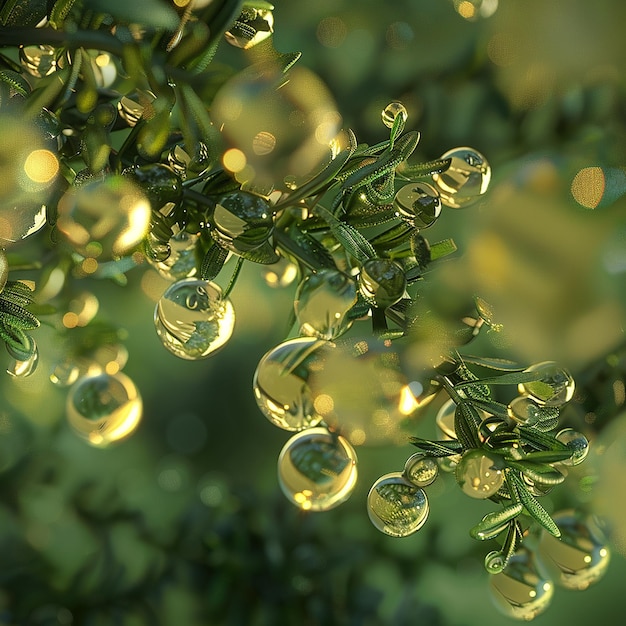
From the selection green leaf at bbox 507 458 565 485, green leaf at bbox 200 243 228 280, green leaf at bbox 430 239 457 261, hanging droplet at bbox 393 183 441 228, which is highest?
hanging droplet at bbox 393 183 441 228

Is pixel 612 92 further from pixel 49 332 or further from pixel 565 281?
pixel 49 332

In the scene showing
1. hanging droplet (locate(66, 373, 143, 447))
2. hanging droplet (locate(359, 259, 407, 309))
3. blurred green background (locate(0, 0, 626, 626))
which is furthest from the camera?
blurred green background (locate(0, 0, 626, 626))

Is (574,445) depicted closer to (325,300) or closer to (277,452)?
(325,300)

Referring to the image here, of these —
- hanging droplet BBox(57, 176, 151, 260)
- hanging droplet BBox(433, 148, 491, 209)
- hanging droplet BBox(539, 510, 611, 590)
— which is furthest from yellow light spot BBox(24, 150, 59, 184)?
hanging droplet BBox(539, 510, 611, 590)

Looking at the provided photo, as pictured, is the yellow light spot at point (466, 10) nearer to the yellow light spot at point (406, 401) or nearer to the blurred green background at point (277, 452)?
the blurred green background at point (277, 452)

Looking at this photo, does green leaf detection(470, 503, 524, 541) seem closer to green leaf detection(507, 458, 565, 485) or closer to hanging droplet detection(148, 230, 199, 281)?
green leaf detection(507, 458, 565, 485)

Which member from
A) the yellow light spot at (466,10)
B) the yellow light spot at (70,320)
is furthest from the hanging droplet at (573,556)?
the yellow light spot at (466,10)
